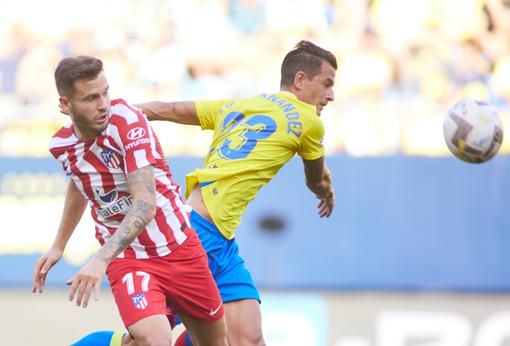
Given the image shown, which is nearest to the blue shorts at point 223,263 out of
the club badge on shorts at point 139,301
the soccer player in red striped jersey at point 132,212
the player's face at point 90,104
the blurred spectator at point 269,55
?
the soccer player in red striped jersey at point 132,212

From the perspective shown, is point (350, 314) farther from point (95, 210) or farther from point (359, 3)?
point (95, 210)

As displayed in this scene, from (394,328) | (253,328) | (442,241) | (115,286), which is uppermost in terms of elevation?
(115,286)

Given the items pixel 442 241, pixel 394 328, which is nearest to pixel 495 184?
pixel 442 241

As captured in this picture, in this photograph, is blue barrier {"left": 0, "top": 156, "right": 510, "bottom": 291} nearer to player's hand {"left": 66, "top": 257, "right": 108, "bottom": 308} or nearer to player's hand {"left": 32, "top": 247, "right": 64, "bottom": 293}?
player's hand {"left": 32, "top": 247, "right": 64, "bottom": 293}

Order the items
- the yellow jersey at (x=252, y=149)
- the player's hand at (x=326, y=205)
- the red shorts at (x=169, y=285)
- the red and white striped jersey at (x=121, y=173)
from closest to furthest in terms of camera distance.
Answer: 1. the red and white striped jersey at (x=121, y=173)
2. the red shorts at (x=169, y=285)
3. the yellow jersey at (x=252, y=149)
4. the player's hand at (x=326, y=205)

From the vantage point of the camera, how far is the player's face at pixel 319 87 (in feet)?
19.3

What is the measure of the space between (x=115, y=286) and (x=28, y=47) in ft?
16.7

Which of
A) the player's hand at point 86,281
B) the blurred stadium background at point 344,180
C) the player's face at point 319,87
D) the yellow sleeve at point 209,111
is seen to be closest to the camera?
the player's hand at point 86,281

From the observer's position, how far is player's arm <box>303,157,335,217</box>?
19.4 feet

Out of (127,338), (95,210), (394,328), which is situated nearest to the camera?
(95,210)

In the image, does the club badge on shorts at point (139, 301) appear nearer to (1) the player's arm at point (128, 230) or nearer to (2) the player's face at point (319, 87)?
(1) the player's arm at point (128, 230)

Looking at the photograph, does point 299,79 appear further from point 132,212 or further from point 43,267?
point 43,267

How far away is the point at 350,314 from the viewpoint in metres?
9.67

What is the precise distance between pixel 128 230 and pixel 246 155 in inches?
45.3
